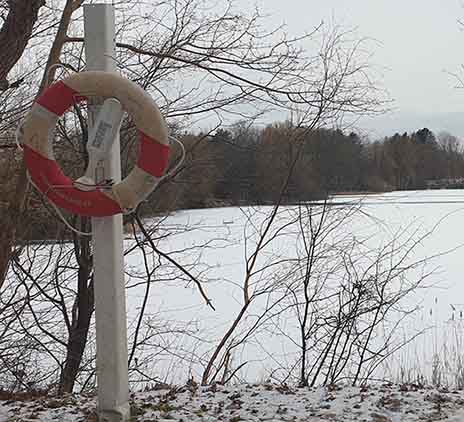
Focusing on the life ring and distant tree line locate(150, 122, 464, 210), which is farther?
distant tree line locate(150, 122, 464, 210)

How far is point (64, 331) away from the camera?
5.18 meters

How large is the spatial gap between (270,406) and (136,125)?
1.35 meters

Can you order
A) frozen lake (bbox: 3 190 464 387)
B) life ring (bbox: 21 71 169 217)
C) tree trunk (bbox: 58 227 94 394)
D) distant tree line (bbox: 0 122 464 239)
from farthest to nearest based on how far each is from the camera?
tree trunk (bbox: 58 227 94 394), frozen lake (bbox: 3 190 464 387), distant tree line (bbox: 0 122 464 239), life ring (bbox: 21 71 169 217)

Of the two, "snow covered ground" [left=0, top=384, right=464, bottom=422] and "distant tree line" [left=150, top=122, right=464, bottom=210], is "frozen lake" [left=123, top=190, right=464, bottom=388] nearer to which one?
"distant tree line" [left=150, top=122, right=464, bottom=210]

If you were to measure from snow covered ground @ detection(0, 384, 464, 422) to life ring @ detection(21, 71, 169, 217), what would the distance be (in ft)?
3.00

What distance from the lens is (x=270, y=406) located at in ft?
8.36

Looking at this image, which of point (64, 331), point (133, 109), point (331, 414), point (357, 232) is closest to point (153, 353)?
point (64, 331)

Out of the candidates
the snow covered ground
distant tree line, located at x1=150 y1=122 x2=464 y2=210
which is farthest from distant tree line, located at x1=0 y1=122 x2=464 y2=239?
the snow covered ground

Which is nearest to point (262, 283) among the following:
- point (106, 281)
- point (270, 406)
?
point (270, 406)

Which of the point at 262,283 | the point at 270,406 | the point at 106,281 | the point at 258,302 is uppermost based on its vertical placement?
the point at 106,281

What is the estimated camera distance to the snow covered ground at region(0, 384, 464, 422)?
7.86ft

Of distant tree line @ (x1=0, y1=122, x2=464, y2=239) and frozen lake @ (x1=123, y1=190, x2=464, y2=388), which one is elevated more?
distant tree line @ (x1=0, y1=122, x2=464, y2=239)

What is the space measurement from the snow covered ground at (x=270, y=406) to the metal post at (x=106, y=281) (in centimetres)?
17

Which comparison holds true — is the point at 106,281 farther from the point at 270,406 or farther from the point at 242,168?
the point at 242,168
